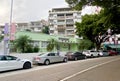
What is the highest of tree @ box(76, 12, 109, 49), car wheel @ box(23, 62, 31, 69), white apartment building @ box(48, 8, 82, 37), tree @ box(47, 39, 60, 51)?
white apartment building @ box(48, 8, 82, 37)

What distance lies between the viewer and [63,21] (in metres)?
82.3

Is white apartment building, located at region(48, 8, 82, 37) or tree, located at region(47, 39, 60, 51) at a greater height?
white apartment building, located at region(48, 8, 82, 37)

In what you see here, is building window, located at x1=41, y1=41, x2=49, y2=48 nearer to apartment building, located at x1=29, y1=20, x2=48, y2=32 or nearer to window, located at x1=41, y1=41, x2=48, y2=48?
window, located at x1=41, y1=41, x2=48, y2=48

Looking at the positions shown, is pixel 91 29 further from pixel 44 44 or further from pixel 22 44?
pixel 22 44

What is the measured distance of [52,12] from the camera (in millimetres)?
85375

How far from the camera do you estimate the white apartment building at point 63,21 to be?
80875 millimetres

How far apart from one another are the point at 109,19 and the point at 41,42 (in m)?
18.1

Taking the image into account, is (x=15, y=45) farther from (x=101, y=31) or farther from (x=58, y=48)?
(x=101, y=31)

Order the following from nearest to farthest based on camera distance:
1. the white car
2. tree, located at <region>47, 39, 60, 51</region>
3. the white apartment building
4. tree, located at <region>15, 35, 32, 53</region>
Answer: the white car → tree, located at <region>15, 35, 32, 53</region> → tree, located at <region>47, 39, 60, 51</region> → the white apartment building

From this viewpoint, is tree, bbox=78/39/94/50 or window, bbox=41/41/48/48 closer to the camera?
window, bbox=41/41/48/48

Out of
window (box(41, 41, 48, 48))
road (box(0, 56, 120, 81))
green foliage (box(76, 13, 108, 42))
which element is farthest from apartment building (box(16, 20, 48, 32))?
road (box(0, 56, 120, 81))

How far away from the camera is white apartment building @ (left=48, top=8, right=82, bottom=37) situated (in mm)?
80875

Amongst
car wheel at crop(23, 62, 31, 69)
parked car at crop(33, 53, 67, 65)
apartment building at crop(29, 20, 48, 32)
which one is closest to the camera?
car wheel at crop(23, 62, 31, 69)

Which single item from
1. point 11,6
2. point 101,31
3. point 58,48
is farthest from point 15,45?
point 101,31
